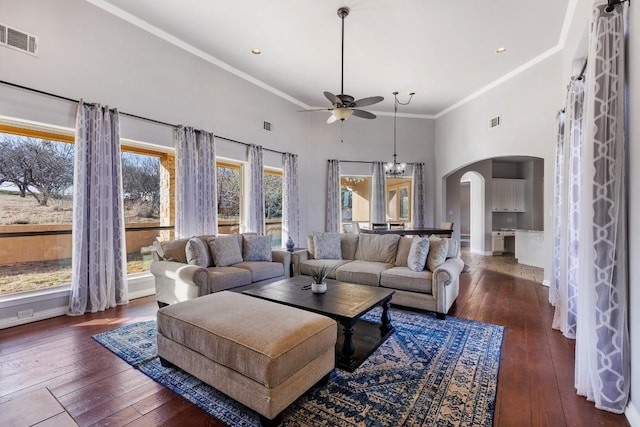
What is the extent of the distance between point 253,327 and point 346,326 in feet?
2.82

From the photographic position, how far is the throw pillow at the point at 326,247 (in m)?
4.96

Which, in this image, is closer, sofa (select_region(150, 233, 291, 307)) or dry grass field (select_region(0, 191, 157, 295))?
dry grass field (select_region(0, 191, 157, 295))

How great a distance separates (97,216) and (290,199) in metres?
3.84

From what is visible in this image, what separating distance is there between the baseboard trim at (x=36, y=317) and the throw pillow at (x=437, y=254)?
4.63 meters

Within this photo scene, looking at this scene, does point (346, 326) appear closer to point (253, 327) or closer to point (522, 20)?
point (253, 327)

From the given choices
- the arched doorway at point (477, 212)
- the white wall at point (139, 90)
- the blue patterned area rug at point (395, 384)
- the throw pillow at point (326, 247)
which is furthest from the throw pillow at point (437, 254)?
the arched doorway at point (477, 212)

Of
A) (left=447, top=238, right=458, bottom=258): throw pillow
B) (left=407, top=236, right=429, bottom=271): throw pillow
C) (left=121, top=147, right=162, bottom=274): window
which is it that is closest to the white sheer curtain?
(left=121, top=147, right=162, bottom=274): window

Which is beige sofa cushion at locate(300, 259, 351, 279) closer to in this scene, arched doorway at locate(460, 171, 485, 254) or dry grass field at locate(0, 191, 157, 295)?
dry grass field at locate(0, 191, 157, 295)

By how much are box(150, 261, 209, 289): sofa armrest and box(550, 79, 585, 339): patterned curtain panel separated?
3989mm

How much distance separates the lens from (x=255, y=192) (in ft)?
20.2

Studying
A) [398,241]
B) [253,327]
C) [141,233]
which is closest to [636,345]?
[253,327]

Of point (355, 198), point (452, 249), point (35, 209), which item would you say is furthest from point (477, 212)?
point (35, 209)

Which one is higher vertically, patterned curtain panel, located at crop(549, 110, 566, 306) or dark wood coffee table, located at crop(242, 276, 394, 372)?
patterned curtain panel, located at crop(549, 110, 566, 306)

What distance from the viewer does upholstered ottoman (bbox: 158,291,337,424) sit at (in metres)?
1.77
